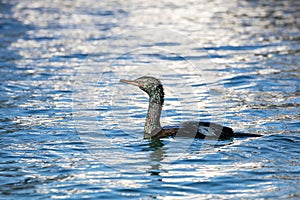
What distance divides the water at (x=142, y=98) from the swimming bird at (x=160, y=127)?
166 mm

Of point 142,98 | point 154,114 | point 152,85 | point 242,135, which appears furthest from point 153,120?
point 142,98

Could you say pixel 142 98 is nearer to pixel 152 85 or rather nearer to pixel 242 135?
pixel 152 85

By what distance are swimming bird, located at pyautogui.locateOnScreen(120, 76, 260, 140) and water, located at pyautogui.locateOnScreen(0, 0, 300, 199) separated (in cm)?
17

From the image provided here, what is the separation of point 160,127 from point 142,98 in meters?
3.53

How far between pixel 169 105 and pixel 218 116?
4.54ft

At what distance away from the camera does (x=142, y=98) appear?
14.6 meters

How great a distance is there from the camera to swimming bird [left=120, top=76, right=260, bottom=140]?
35.5ft

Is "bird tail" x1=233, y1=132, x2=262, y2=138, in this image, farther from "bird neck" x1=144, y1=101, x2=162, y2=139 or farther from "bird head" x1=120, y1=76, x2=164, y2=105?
"bird head" x1=120, y1=76, x2=164, y2=105

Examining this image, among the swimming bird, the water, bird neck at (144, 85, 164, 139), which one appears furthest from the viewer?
bird neck at (144, 85, 164, 139)

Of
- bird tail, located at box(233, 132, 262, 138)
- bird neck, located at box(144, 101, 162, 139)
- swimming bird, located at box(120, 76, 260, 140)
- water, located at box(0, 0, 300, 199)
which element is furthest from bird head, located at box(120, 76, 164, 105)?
bird tail, located at box(233, 132, 262, 138)

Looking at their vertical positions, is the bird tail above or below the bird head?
below

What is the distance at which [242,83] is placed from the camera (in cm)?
1593

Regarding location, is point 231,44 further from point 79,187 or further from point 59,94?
point 79,187

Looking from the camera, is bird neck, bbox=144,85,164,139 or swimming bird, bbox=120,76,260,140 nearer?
swimming bird, bbox=120,76,260,140
